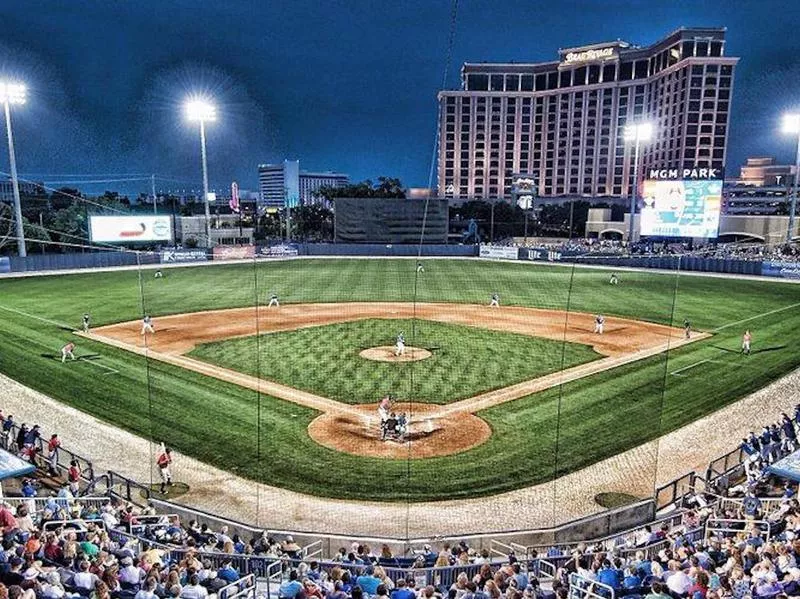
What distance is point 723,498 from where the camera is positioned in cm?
1073

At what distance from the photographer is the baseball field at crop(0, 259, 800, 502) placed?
14.5 m

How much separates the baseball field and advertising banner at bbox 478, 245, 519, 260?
20807 millimetres

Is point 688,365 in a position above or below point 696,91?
below

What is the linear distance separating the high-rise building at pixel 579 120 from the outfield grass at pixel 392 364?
97.9m

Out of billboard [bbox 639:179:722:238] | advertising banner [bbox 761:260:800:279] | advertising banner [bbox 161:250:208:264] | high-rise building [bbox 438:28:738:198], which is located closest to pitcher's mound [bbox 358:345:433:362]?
billboard [bbox 639:179:722:238]

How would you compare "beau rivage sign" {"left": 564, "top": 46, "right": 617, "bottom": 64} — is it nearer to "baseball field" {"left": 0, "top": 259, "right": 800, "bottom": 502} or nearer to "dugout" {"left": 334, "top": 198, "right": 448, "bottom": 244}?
"dugout" {"left": 334, "top": 198, "right": 448, "bottom": 244}

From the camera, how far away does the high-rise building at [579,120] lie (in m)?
114

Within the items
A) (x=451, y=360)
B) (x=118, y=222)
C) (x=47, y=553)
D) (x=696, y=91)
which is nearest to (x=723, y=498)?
(x=47, y=553)

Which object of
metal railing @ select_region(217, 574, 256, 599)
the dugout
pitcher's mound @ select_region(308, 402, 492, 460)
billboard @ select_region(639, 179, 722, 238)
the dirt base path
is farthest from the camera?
the dugout

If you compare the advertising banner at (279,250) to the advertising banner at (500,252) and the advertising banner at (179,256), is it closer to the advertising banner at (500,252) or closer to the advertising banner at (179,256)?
the advertising banner at (179,256)

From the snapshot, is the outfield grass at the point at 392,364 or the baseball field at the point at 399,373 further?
the outfield grass at the point at 392,364

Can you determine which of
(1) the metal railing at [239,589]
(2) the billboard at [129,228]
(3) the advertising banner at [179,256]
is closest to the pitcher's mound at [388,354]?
(1) the metal railing at [239,589]

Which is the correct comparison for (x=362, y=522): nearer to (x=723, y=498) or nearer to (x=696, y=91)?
(x=723, y=498)

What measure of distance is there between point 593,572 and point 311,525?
5.53 meters
